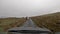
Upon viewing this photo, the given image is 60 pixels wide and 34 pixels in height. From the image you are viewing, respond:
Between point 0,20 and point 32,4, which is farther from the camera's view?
point 32,4

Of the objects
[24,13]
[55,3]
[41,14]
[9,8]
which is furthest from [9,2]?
[55,3]

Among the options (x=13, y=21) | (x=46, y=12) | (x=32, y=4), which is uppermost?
(x=32, y=4)

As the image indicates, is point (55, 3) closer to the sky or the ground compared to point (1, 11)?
closer to the sky

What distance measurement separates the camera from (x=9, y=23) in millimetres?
1719

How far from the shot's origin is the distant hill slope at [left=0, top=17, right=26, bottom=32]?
1673 millimetres

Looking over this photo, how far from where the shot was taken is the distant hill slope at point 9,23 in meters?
1.67

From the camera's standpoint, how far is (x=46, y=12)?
6.23 feet

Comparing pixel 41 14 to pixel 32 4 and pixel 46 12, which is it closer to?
pixel 46 12

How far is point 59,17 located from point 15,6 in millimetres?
757

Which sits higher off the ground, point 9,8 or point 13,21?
point 9,8

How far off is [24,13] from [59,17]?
59 cm

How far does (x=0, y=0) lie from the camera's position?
6.36 ft

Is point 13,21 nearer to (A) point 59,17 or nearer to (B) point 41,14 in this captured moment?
(B) point 41,14

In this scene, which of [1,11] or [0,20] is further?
[1,11]
